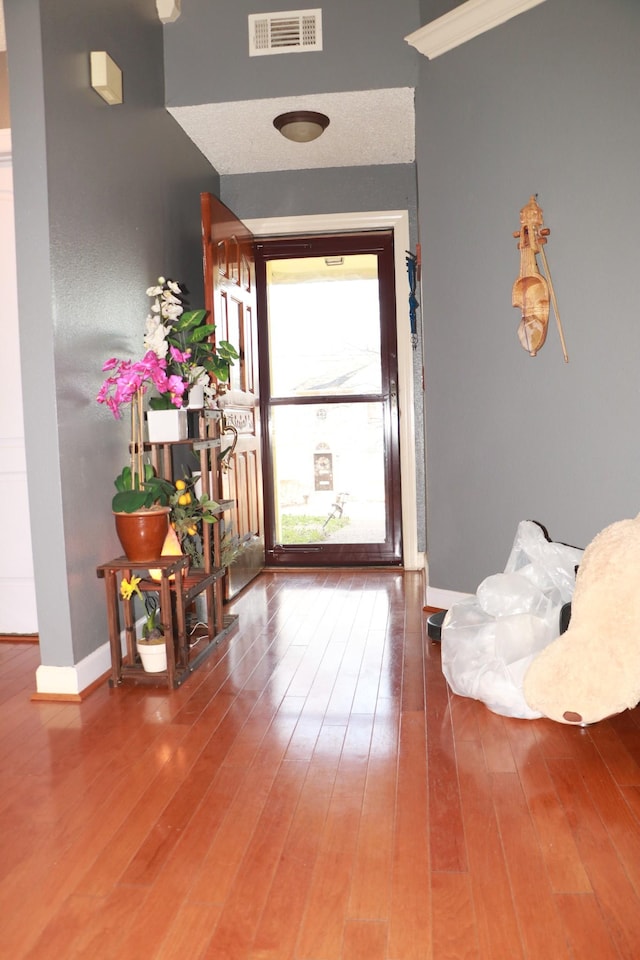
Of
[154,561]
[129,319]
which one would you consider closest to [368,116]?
[129,319]

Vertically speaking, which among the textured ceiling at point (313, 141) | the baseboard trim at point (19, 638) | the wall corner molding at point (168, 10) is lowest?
the baseboard trim at point (19, 638)

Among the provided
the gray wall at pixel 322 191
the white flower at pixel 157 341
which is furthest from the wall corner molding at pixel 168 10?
the white flower at pixel 157 341

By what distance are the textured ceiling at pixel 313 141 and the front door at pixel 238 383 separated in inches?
17.2

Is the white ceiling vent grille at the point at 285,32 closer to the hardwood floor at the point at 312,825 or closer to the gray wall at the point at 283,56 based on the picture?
the gray wall at the point at 283,56

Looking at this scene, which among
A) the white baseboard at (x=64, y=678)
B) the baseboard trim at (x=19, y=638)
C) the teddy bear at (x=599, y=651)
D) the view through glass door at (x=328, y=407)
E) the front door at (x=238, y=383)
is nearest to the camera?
the teddy bear at (x=599, y=651)

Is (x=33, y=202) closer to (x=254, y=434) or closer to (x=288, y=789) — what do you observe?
(x=288, y=789)

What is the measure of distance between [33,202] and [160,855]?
210 centimetres

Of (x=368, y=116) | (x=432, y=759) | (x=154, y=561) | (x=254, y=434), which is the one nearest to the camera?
(x=432, y=759)

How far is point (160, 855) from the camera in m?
1.77

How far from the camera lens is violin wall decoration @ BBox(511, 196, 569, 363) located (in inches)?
129

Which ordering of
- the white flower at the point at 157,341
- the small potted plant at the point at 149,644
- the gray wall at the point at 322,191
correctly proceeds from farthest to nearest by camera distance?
the gray wall at the point at 322,191 → the white flower at the point at 157,341 → the small potted plant at the point at 149,644

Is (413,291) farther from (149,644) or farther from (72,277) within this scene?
(149,644)

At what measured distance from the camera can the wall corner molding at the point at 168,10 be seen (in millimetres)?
3867

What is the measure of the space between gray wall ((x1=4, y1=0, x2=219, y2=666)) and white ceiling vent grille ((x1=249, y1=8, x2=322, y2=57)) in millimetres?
663
